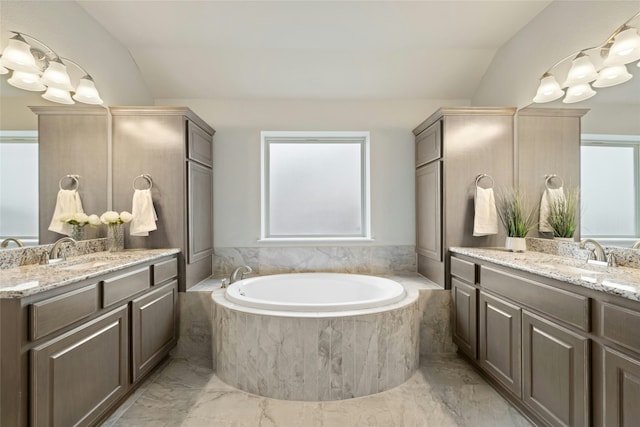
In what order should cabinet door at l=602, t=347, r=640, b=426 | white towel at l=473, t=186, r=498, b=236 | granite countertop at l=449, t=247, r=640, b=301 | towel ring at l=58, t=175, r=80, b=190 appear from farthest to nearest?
white towel at l=473, t=186, r=498, b=236, towel ring at l=58, t=175, r=80, b=190, granite countertop at l=449, t=247, r=640, b=301, cabinet door at l=602, t=347, r=640, b=426

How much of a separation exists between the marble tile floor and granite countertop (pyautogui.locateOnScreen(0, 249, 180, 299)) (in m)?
0.86

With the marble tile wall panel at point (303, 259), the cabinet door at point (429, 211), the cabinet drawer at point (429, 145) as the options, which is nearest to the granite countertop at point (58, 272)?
the marble tile wall panel at point (303, 259)

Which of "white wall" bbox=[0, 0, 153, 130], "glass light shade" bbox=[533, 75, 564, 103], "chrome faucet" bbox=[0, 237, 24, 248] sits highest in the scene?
"white wall" bbox=[0, 0, 153, 130]

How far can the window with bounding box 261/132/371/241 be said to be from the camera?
3.41 metres

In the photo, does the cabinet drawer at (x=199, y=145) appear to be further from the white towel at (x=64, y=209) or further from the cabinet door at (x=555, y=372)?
the cabinet door at (x=555, y=372)

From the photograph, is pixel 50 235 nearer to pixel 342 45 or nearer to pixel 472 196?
pixel 342 45

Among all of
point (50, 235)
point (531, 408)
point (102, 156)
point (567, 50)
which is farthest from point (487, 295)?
Answer: point (102, 156)

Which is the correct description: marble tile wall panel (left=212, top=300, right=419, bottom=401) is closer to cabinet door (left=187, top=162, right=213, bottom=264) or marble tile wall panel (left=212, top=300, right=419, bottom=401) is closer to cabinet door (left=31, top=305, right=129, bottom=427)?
cabinet door (left=31, top=305, right=129, bottom=427)

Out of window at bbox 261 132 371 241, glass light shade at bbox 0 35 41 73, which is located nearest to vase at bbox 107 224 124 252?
glass light shade at bbox 0 35 41 73

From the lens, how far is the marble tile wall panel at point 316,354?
1943 mm

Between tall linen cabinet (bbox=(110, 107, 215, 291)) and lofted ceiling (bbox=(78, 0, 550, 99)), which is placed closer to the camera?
lofted ceiling (bbox=(78, 0, 550, 99))

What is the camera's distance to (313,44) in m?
2.81

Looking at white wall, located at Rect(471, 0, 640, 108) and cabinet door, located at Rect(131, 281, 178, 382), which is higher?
white wall, located at Rect(471, 0, 640, 108)

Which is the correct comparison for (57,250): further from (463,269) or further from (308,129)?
(463,269)
